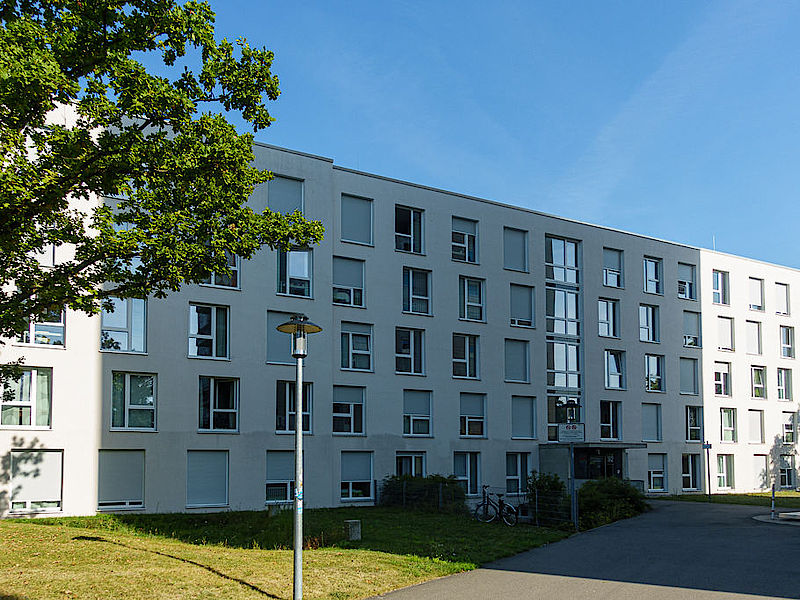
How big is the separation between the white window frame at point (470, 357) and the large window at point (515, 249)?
396 cm

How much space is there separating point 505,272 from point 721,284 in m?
15.8

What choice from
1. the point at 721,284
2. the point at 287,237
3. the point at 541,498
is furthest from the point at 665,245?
the point at 287,237

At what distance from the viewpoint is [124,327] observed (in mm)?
28125

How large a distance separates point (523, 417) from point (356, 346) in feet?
30.8

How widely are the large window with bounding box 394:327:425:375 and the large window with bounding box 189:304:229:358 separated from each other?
7619mm

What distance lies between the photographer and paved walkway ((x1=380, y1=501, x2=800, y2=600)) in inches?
562


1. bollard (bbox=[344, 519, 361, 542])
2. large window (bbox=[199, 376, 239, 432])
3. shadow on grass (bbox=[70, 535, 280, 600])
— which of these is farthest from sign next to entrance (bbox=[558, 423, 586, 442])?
large window (bbox=[199, 376, 239, 432])

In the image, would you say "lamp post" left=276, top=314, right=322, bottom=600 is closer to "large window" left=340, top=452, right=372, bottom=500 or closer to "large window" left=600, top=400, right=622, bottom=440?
"large window" left=340, top=452, right=372, bottom=500

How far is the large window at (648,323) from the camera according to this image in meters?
43.4

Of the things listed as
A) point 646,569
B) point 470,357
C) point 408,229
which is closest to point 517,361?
point 470,357

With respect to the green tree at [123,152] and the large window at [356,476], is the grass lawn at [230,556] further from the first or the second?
the large window at [356,476]

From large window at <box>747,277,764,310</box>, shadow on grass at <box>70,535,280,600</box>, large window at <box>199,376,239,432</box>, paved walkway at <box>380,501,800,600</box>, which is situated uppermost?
large window at <box>747,277,764,310</box>

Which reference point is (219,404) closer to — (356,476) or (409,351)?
(356,476)

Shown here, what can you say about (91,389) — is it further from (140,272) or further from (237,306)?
(140,272)
